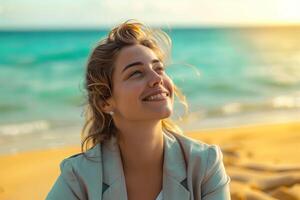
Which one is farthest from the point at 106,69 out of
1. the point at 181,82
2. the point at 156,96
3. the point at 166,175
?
the point at 181,82

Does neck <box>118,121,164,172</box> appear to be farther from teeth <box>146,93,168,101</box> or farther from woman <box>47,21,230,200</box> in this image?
teeth <box>146,93,168,101</box>

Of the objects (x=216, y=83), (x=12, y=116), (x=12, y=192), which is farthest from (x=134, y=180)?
(x=216, y=83)

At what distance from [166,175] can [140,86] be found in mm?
446

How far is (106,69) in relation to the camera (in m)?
2.93

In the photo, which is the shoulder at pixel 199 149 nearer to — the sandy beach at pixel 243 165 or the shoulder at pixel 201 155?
the shoulder at pixel 201 155

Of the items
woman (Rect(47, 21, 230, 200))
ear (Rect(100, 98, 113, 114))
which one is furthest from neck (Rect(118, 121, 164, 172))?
ear (Rect(100, 98, 113, 114))

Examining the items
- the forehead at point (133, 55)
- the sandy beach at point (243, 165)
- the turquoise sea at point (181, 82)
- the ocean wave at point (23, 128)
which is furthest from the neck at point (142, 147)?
the ocean wave at point (23, 128)

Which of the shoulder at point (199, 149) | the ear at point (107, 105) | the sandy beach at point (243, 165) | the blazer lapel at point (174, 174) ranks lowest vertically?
the sandy beach at point (243, 165)

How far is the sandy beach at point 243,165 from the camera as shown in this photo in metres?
4.45

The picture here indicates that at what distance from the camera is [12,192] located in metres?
5.17

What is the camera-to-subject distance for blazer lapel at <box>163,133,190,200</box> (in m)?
2.71

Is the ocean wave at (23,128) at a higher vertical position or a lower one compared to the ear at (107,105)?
lower

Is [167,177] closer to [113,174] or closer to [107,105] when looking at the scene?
[113,174]

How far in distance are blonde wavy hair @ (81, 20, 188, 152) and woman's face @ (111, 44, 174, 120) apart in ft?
0.16
